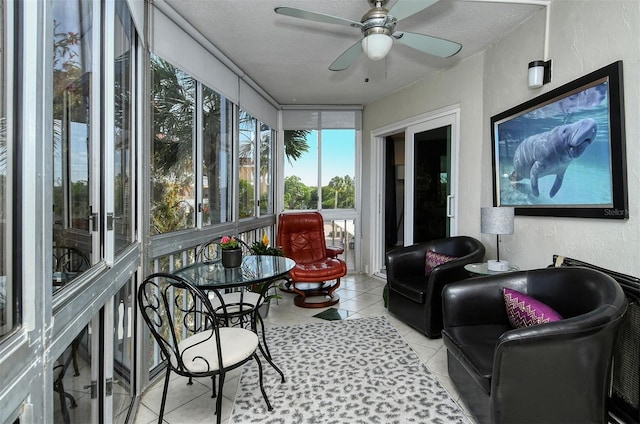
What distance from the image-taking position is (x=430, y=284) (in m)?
2.79

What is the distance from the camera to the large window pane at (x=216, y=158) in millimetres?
2972

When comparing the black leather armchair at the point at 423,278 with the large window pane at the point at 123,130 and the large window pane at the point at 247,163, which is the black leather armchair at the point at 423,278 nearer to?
the large window pane at the point at 247,163

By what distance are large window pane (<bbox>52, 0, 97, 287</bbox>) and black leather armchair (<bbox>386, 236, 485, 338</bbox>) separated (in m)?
2.46

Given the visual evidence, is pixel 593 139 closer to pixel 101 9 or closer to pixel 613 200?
pixel 613 200

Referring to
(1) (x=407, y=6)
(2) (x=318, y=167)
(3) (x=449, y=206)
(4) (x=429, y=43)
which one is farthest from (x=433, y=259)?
(2) (x=318, y=167)

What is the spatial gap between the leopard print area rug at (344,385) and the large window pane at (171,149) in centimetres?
129

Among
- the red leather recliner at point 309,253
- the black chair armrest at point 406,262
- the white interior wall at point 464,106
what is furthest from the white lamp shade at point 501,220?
the red leather recliner at point 309,253

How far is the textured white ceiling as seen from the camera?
2412 mm

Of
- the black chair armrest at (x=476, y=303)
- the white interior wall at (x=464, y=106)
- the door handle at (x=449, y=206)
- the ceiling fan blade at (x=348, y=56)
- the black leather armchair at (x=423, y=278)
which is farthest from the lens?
the door handle at (x=449, y=206)

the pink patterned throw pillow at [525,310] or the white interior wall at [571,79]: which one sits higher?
the white interior wall at [571,79]

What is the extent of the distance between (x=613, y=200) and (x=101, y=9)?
276 cm

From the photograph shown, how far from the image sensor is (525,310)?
186 centimetres

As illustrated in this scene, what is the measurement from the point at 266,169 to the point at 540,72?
342 centimetres

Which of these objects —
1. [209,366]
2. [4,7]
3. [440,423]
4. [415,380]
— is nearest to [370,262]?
[415,380]
